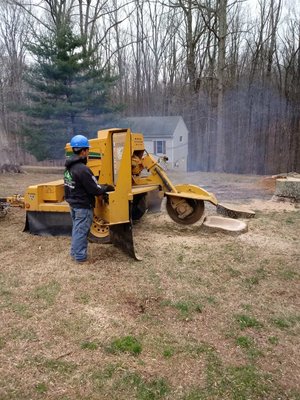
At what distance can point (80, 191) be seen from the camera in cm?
467

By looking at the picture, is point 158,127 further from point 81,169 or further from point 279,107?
point 81,169

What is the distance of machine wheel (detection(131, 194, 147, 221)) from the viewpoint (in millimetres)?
6508

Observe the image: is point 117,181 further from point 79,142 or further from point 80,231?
point 80,231

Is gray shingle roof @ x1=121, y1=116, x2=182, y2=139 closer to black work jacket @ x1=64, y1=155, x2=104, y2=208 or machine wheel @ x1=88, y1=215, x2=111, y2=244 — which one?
machine wheel @ x1=88, y1=215, x2=111, y2=244

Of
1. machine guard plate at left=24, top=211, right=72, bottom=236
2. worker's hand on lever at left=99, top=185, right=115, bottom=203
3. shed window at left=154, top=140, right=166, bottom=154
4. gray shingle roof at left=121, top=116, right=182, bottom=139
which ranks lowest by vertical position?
machine guard plate at left=24, top=211, right=72, bottom=236

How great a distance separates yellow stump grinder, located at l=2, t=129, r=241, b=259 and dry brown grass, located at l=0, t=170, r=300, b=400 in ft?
0.85

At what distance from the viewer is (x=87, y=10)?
2323 centimetres

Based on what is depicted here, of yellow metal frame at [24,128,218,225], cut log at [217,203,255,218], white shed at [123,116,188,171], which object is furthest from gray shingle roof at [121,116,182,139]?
yellow metal frame at [24,128,218,225]

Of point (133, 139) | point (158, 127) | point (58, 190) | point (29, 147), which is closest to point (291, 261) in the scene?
point (133, 139)

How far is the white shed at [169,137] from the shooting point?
2385cm

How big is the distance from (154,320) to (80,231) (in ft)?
5.73

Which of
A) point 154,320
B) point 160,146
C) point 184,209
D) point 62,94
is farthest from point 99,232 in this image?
point 160,146

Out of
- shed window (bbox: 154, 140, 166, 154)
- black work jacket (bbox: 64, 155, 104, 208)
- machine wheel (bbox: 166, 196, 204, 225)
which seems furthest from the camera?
shed window (bbox: 154, 140, 166, 154)

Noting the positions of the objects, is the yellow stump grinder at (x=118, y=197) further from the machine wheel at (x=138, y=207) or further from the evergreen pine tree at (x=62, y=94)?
the evergreen pine tree at (x=62, y=94)
